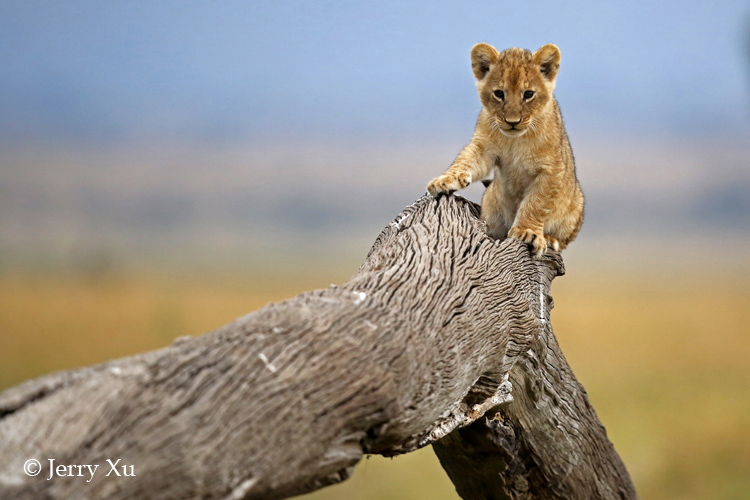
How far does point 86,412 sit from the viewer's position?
5.74 ft

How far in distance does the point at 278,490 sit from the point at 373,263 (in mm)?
1363

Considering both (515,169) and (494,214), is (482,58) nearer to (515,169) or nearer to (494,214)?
(515,169)

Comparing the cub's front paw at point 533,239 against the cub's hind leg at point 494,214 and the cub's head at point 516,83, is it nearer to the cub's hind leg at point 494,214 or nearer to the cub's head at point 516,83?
the cub's hind leg at point 494,214

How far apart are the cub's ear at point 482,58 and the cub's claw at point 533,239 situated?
1.01 metres

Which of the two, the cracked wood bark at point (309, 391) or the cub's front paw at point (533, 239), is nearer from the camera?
the cracked wood bark at point (309, 391)

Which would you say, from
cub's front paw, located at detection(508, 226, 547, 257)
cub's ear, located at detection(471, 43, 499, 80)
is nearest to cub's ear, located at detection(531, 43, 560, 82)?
cub's ear, located at detection(471, 43, 499, 80)

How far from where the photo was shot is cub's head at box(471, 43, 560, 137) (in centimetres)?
384

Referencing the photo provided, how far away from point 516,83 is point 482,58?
0.32 m

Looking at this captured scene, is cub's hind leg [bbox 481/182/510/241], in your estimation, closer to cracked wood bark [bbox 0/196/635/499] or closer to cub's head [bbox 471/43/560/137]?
cub's head [bbox 471/43/560/137]

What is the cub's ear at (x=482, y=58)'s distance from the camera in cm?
396

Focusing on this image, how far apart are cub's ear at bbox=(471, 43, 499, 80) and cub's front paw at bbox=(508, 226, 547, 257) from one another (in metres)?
1.01

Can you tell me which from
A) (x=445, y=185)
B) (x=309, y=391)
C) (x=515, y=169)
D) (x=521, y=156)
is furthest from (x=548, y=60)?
(x=309, y=391)

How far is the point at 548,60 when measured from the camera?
3955 mm

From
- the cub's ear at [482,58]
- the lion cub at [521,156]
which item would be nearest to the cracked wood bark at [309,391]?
the lion cub at [521,156]
